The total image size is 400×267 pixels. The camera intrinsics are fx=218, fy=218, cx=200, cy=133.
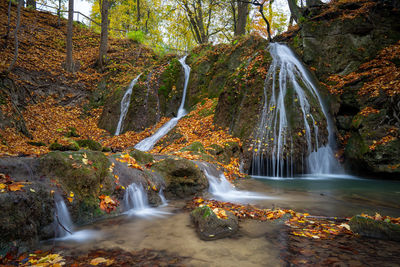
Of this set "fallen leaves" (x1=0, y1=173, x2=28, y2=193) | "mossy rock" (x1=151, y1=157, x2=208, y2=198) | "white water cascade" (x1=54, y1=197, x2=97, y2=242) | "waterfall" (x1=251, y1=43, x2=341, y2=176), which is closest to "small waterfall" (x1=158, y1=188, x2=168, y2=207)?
"mossy rock" (x1=151, y1=157, x2=208, y2=198)

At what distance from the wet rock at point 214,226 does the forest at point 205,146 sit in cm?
2

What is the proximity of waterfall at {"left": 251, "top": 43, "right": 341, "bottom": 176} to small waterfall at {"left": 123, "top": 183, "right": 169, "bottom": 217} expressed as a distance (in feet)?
15.9

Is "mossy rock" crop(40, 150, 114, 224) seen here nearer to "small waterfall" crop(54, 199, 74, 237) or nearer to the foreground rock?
"small waterfall" crop(54, 199, 74, 237)

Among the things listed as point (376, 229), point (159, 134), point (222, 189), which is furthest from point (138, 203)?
point (159, 134)

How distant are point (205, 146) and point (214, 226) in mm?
5379

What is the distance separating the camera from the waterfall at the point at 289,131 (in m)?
7.74

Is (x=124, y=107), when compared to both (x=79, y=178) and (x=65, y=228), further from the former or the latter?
(x=65, y=228)

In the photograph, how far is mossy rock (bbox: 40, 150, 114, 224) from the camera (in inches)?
127

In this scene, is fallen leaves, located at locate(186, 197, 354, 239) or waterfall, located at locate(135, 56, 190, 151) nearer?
fallen leaves, located at locate(186, 197, 354, 239)

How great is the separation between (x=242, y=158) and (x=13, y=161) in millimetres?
6608

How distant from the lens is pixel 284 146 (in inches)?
301

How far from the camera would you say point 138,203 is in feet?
13.5

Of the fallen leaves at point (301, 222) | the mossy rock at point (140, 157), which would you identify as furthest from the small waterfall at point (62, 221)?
the mossy rock at point (140, 157)

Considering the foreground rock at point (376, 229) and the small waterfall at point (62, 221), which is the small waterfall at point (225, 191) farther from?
the small waterfall at point (62, 221)
